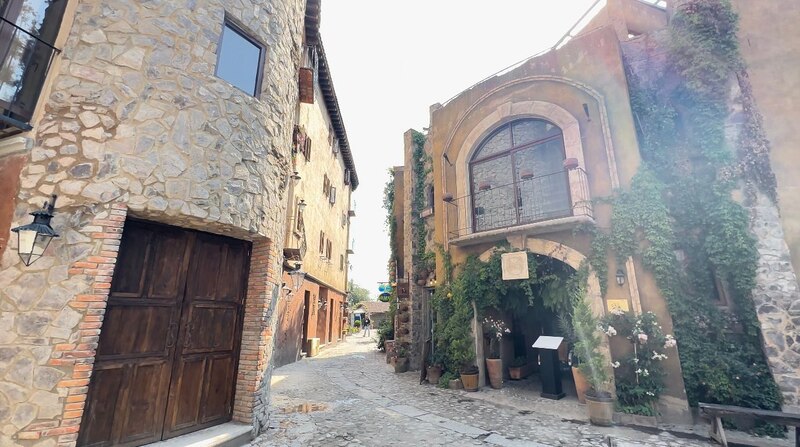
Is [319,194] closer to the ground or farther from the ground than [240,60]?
farther from the ground

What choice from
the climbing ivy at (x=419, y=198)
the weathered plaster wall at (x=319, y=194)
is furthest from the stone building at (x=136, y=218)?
the climbing ivy at (x=419, y=198)

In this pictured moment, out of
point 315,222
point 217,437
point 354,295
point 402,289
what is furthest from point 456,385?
point 354,295

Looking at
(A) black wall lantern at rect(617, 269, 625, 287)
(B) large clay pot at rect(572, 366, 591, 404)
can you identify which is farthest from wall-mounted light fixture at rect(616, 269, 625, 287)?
(B) large clay pot at rect(572, 366, 591, 404)

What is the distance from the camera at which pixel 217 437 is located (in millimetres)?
4855

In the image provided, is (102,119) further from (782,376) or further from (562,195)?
(782,376)

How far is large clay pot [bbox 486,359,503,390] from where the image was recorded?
9617 millimetres

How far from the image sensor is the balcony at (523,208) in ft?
27.6

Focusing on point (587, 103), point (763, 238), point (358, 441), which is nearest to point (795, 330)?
point (763, 238)

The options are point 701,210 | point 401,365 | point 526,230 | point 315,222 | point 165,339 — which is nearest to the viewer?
point 165,339

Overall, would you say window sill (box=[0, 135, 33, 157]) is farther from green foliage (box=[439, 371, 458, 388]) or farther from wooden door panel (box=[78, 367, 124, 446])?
green foliage (box=[439, 371, 458, 388])

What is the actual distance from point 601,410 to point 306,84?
1128cm

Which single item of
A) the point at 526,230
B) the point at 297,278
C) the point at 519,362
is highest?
the point at 526,230

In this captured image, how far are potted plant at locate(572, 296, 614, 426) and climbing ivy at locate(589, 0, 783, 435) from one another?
101 centimetres

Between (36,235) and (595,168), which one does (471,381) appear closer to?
(595,168)
